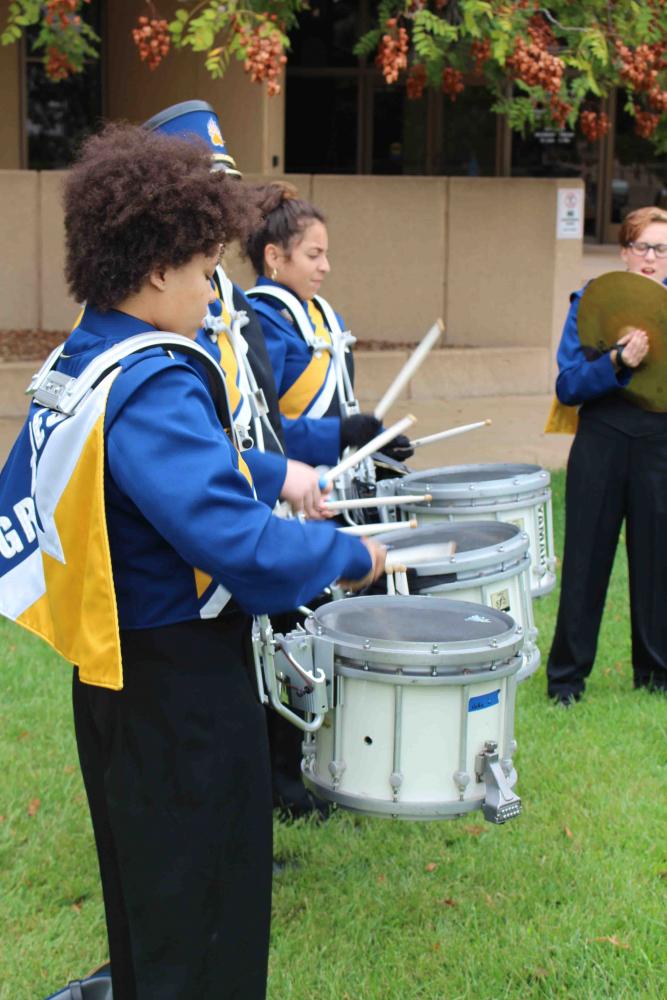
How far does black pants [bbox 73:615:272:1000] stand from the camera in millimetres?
2508

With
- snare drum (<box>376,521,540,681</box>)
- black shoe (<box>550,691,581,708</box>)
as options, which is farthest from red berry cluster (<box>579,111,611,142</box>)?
snare drum (<box>376,521,540,681</box>)

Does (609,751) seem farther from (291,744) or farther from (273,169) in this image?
(273,169)

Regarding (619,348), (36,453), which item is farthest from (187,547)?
(619,348)

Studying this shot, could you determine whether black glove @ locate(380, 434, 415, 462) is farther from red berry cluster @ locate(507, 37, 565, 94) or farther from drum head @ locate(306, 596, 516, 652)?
red berry cluster @ locate(507, 37, 565, 94)

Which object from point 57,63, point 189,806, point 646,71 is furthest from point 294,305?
point 646,71

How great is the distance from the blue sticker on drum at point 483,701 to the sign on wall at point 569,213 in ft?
29.9

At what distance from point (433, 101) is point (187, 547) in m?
16.5

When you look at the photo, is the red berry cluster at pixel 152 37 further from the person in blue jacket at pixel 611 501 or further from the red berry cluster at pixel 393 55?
the person in blue jacket at pixel 611 501

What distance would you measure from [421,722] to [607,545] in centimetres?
265

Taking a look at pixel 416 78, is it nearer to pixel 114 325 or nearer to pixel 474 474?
pixel 474 474

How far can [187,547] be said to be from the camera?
231cm

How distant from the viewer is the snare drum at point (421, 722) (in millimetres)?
3066

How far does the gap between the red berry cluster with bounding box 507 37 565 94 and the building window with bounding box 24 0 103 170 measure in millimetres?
8165

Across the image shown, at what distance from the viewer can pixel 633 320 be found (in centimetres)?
501
